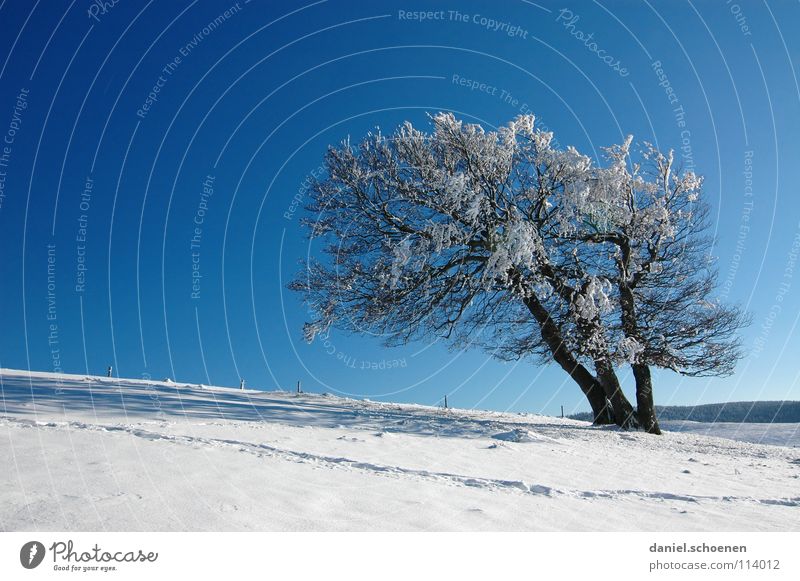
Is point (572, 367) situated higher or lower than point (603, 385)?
higher

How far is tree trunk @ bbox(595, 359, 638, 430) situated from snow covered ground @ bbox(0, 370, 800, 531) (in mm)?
3875

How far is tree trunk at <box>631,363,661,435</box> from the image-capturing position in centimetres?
1417

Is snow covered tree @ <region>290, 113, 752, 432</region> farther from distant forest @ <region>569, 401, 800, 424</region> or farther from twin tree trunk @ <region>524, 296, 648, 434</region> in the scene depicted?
distant forest @ <region>569, 401, 800, 424</region>

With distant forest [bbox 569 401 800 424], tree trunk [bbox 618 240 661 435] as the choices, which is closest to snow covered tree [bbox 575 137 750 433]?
tree trunk [bbox 618 240 661 435]

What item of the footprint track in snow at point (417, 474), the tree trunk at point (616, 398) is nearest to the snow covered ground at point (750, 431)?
the tree trunk at point (616, 398)

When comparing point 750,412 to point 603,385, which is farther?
point 750,412

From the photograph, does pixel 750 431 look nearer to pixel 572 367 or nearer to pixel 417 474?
pixel 572 367

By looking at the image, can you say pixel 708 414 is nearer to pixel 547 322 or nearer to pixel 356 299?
pixel 547 322

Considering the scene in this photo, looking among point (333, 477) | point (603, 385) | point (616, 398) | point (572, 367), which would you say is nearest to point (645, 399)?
point (616, 398)

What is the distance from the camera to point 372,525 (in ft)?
12.9

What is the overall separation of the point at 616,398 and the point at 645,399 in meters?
0.73

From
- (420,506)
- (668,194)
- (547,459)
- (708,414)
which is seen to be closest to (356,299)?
(547,459)

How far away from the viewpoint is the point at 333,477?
5359 mm

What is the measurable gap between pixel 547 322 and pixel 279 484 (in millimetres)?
10936
